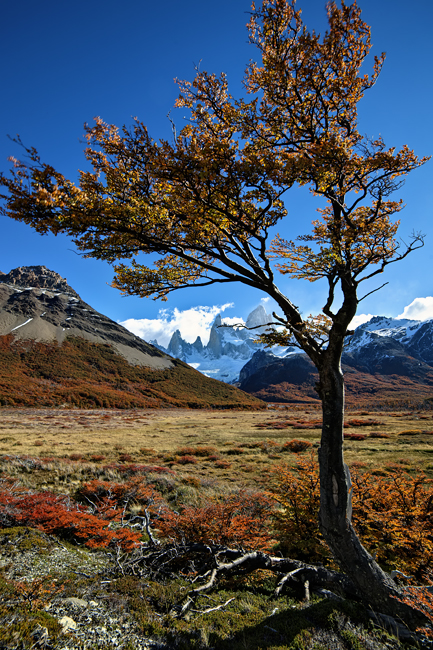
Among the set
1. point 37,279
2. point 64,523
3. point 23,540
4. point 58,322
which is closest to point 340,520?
point 64,523

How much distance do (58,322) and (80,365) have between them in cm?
3623

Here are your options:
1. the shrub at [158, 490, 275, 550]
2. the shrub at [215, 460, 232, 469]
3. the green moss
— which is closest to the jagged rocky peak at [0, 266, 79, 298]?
the shrub at [215, 460, 232, 469]

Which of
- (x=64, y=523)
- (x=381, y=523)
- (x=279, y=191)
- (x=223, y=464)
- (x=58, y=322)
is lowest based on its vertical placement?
(x=223, y=464)

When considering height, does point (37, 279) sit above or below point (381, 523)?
above

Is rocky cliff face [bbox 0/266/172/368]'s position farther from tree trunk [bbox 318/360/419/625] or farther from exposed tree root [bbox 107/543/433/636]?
tree trunk [bbox 318/360/419/625]

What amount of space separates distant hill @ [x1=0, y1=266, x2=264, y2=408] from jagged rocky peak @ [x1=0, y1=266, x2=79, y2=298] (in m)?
4.21

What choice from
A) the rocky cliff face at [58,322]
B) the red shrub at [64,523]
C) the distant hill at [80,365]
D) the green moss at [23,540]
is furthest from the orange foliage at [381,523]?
the rocky cliff face at [58,322]

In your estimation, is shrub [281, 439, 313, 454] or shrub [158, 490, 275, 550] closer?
shrub [158, 490, 275, 550]

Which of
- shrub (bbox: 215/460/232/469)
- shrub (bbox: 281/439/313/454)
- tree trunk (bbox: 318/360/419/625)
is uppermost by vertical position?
tree trunk (bbox: 318/360/419/625)

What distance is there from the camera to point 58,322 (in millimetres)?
124625

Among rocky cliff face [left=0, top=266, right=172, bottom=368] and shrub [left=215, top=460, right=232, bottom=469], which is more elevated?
rocky cliff face [left=0, top=266, right=172, bottom=368]

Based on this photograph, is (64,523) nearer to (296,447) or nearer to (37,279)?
(296,447)

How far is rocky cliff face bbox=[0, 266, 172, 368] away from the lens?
110163mm

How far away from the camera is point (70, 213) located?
4.34m
